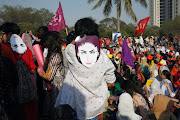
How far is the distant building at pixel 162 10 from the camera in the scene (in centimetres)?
10516

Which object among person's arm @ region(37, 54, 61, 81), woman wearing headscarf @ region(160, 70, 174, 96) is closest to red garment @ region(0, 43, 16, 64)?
person's arm @ region(37, 54, 61, 81)

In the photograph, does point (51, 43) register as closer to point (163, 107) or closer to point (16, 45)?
point (16, 45)

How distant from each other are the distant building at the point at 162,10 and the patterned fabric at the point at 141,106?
364 feet

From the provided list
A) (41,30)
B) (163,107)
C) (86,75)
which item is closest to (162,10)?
(163,107)

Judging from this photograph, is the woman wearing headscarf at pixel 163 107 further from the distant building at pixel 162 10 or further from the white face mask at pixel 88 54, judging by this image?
the distant building at pixel 162 10

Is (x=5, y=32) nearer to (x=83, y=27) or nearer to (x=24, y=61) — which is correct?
(x=24, y=61)

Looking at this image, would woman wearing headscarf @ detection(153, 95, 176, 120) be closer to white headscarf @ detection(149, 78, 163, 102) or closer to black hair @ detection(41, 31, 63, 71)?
white headscarf @ detection(149, 78, 163, 102)

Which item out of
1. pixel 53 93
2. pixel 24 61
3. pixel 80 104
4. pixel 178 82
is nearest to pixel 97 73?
pixel 80 104

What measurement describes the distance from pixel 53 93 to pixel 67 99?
0.63 meters

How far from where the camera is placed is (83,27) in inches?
83.0

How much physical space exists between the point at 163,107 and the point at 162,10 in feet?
406

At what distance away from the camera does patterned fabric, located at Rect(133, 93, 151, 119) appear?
3154mm

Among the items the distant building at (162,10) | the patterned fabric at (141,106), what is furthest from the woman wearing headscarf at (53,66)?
the distant building at (162,10)

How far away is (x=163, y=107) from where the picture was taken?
3.25 m
